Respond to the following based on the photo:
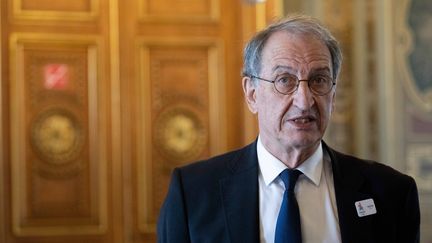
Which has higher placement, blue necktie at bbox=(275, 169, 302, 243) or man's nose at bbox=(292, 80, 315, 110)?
man's nose at bbox=(292, 80, 315, 110)

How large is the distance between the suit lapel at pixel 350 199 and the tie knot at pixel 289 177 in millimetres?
97

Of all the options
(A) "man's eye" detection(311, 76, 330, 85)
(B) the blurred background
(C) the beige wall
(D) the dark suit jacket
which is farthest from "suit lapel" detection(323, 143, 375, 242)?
(C) the beige wall

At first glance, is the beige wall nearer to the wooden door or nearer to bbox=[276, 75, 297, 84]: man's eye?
the wooden door

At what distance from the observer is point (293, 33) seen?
5.82 ft

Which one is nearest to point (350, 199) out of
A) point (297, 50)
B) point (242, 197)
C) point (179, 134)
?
point (242, 197)

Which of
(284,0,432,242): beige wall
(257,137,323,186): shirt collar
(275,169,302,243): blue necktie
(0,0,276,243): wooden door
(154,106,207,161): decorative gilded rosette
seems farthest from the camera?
(284,0,432,242): beige wall

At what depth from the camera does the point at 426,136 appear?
3.99m

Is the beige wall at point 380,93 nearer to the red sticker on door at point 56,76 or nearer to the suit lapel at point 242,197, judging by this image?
the red sticker on door at point 56,76

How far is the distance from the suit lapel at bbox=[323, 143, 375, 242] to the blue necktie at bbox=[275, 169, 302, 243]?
4.1 inches

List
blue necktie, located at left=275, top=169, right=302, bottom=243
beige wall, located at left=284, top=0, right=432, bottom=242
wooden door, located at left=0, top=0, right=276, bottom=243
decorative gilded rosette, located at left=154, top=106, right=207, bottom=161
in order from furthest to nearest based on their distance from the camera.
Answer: beige wall, located at left=284, top=0, right=432, bottom=242 < decorative gilded rosette, located at left=154, top=106, right=207, bottom=161 < wooden door, located at left=0, top=0, right=276, bottom=243 < blue necktie, located at left=275, top=169, right=302, bottom=243

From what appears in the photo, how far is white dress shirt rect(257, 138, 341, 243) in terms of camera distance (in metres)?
1.74

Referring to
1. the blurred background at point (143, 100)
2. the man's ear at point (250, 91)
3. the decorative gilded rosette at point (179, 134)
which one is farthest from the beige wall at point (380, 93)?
the man's ear at point (250, 91)

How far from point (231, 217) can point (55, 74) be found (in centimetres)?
220

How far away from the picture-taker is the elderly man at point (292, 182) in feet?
5.67
